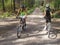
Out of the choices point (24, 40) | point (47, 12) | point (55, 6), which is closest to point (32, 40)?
point (24, 40)

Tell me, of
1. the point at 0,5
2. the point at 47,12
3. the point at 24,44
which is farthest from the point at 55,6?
the point at 24,44

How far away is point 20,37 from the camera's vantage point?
1245 cm

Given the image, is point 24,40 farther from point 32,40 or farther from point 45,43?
point 45,43

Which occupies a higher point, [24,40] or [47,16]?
[47,16]

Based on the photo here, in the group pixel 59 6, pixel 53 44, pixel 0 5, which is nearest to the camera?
pixel 53 44

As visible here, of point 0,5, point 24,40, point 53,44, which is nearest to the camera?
point 53,44

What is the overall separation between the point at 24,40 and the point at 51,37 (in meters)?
1.85

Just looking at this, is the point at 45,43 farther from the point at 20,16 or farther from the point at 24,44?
the point at 20,16

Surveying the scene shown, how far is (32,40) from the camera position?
1177 centimetres

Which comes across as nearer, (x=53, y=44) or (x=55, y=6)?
(x=53, y=44)

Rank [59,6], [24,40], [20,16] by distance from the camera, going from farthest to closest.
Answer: [59,6] < [20,16] < [24,40]

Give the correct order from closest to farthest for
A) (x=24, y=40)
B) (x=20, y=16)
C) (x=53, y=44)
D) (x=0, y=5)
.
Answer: (x=53, y=44), (x=24, y=40), (x=20, y=16), (x=0, y=5)

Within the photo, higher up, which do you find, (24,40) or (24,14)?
(24,14)

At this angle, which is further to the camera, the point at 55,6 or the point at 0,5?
the point at 0,5
